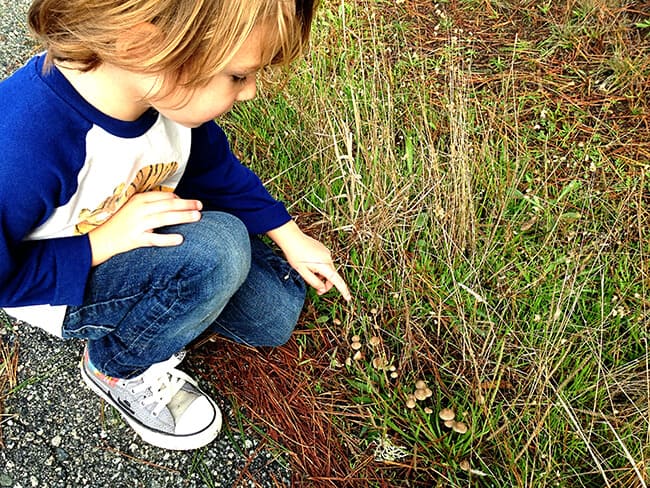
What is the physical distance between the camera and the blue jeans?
4.63ft

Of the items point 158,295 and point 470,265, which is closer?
point 158,295

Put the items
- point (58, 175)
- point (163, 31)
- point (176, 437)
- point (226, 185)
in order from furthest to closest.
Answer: point (226, 185)
point (176, 437)
point (58, 175)
point (163, 31)

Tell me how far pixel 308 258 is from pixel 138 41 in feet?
2.50

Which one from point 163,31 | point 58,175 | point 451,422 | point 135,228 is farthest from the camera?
point 451,422

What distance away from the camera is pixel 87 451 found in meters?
1.61

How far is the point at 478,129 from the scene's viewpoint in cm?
212

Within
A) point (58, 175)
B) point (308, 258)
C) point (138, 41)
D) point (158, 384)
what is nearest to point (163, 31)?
point (138, 41)

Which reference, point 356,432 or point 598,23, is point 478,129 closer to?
point 598,23

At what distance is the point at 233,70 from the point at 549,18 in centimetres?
167

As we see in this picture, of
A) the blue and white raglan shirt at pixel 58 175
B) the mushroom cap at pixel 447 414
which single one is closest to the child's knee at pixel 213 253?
the blue and white raglan shirt at pixel 58 175

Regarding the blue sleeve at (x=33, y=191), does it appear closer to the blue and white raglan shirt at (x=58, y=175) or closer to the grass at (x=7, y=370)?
the blue and white raglan shirt at (x=58, y=175)

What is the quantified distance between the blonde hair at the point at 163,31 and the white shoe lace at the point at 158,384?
2.45ft

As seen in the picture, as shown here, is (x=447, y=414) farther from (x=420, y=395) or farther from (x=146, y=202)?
(x=146, y=202)

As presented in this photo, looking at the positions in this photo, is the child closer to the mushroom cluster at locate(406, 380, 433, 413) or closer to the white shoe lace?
the white shoe lace
